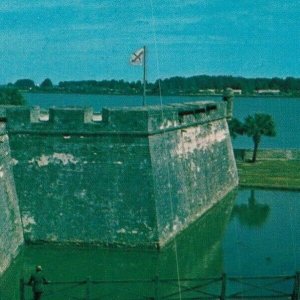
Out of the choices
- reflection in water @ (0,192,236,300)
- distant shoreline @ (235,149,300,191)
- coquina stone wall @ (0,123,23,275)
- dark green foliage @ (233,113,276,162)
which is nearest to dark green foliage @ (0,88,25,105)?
dark green foliage @ (233,113,276,162)

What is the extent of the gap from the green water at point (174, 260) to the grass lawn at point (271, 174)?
810 centimetres

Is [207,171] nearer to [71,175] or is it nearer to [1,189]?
[71,175]

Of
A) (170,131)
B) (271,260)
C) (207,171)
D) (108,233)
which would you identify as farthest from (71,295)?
(207,171)

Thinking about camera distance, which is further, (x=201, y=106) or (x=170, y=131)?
(x=201, y=106)

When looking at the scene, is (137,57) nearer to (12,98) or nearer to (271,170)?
(271,170)

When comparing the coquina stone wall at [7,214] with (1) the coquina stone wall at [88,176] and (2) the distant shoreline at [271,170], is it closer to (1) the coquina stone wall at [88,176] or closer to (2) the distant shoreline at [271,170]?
(1) the coquina stone wall at [88,176]

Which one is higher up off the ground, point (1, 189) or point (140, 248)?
point (1, 189)

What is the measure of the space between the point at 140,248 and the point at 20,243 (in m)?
2.98

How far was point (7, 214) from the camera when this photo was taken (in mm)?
16688

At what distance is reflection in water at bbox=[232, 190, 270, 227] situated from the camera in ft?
70.5

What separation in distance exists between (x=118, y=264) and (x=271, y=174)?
17362mm

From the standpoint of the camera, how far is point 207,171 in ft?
79.5

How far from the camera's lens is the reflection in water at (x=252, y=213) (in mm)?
21484

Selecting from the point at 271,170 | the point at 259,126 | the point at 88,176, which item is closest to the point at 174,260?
the point at 88,176
